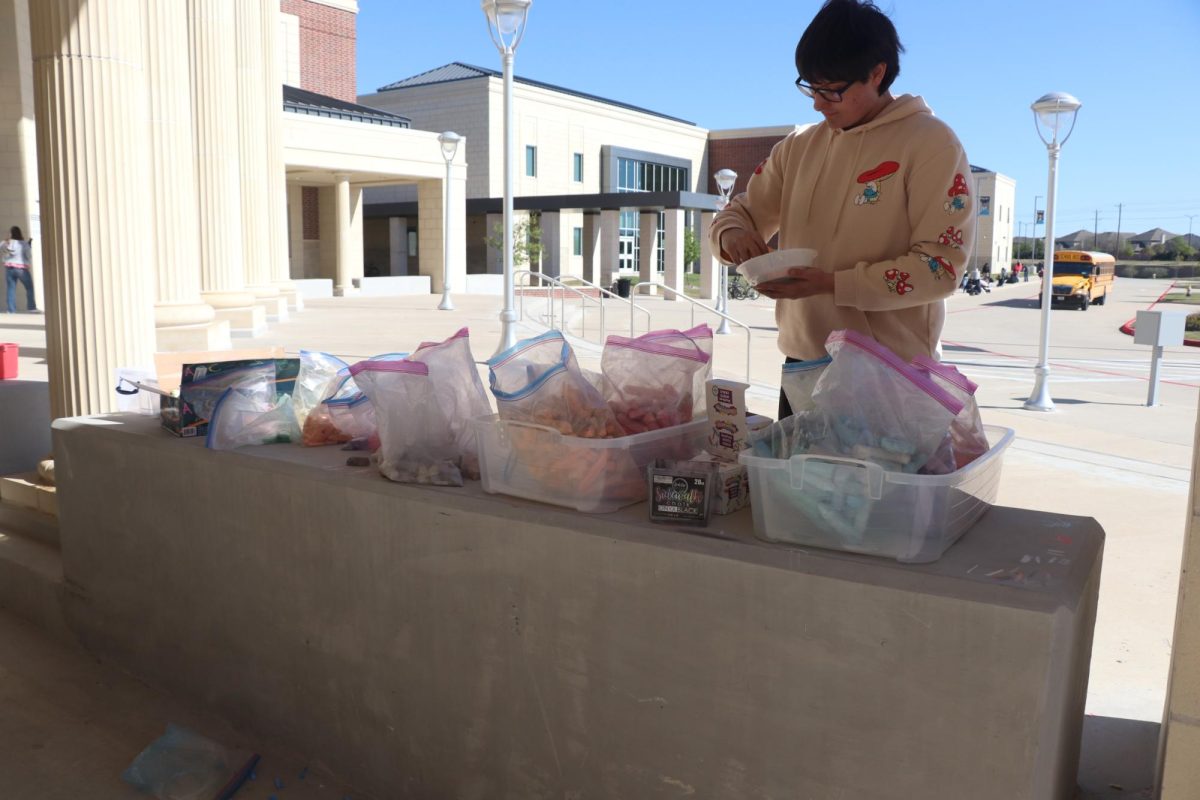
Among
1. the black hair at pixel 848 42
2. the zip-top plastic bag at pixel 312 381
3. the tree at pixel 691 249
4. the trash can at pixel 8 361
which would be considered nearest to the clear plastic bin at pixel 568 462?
the black hair at pixel 848 42

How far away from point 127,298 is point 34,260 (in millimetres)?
16716

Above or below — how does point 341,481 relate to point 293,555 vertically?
above

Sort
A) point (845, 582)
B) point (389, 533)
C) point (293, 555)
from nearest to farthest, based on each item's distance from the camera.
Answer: point (845, 582) → point (389, 533) → point (293, 555)

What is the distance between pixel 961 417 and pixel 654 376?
821mm

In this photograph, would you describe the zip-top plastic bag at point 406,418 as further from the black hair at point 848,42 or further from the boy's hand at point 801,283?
the black hair at point 848,42

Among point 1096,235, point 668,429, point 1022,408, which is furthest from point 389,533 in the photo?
point 1096,235

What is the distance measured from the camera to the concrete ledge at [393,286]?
31.3 metres

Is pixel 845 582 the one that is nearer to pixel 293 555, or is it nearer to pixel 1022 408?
pixel 293 555

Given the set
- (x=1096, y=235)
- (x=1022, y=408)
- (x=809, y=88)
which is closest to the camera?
(x=809, y=88)

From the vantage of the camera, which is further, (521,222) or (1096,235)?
(1096,235)

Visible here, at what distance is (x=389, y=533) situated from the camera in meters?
2.79

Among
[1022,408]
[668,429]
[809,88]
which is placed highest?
[809,88]

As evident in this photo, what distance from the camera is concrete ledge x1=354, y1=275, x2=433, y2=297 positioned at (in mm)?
31328

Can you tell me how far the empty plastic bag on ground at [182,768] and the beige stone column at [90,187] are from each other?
9.36 ft
